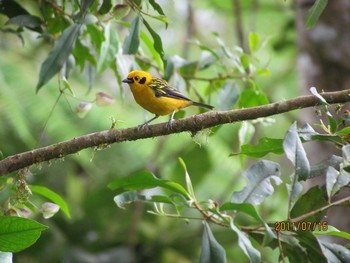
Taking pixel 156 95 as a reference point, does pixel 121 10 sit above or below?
above

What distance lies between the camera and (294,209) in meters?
2.30

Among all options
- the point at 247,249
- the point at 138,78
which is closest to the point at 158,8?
the point at 247,249

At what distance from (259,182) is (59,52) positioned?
104cm

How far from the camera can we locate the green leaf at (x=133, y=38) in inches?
98.2

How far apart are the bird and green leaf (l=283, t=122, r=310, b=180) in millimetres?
1199

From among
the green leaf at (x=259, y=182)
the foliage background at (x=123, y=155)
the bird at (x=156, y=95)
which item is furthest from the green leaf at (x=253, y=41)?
the green leaf at (x=259, y=182)

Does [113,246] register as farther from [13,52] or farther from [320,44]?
[13,52]

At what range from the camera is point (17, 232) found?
1985mm

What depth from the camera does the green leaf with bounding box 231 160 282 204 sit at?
2.36 meters

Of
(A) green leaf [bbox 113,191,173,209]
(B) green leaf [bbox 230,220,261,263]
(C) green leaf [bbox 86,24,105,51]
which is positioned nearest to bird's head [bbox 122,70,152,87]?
(C) green leaf [bbox 86,24,105,51]

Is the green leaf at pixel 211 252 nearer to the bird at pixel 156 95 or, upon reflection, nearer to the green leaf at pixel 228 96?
the green leaf at pixel 228 96

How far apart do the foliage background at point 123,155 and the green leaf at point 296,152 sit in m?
0.95

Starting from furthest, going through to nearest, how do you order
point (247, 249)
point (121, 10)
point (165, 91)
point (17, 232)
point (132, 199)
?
1. point (165, 91)
2. point (121, 10)
3. point (132, 199)
4. point (247, 249)
5. point (17, 232)

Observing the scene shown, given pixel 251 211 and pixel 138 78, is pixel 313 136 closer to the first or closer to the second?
pixel 251 211
